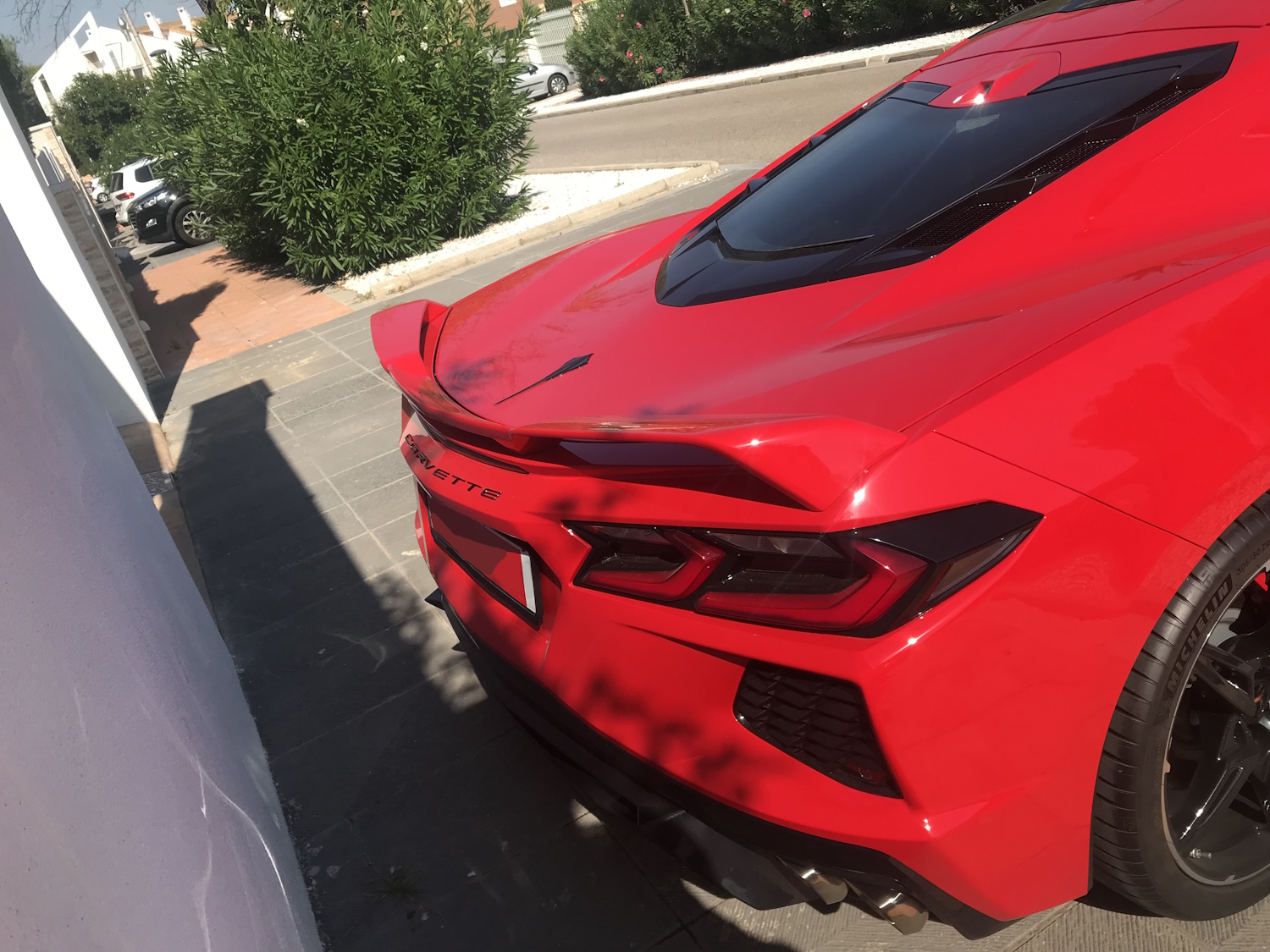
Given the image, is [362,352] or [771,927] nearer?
[771,927]

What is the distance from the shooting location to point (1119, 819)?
1.73 metres

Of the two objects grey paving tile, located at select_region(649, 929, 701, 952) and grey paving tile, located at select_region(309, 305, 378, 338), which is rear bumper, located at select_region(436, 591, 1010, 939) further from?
grey paving tile, located at select_region(309, 305, 378, 338)

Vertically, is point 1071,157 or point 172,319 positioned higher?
point 1071,157

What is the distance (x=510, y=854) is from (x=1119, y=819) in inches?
64.0

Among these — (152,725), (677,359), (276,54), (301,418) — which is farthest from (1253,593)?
(276,54)

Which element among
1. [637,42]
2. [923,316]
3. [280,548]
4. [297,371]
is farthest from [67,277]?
[637,42]

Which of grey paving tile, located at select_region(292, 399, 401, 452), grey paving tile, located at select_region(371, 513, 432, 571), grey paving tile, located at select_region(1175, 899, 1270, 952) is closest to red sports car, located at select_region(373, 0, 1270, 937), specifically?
grey paving tile, located at select_region(1175, 899, 1270, 952)

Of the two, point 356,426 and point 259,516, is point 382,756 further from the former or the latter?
point 356,426

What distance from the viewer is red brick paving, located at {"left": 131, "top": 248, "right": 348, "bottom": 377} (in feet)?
31.9

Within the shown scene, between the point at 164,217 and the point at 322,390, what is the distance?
45.4 ft

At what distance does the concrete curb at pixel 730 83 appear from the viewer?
54.9ft

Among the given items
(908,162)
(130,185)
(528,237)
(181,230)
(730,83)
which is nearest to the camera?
(908,162)

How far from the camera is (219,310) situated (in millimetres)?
11664

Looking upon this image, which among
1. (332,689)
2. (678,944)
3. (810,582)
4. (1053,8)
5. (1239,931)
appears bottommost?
(1239,931)
